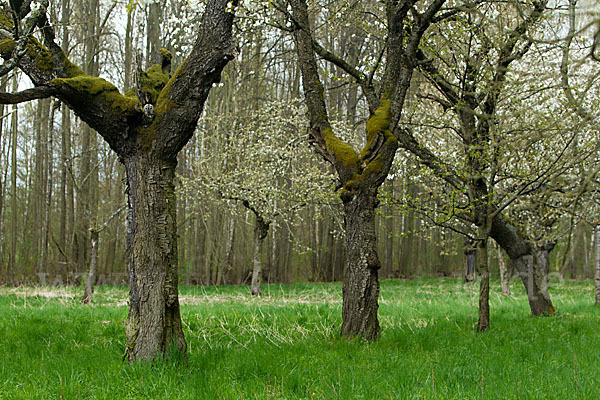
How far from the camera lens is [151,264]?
4441 mm

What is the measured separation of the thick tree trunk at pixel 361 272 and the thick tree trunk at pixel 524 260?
3367mm

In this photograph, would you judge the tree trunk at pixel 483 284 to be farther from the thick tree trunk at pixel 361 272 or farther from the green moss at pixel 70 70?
the green moss at pixel 70 70

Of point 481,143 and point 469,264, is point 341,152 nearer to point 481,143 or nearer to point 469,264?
point 481,143

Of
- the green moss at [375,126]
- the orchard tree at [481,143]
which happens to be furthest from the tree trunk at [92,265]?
the orchard tree at [481,143]

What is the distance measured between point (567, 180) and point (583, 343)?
4.64 meters

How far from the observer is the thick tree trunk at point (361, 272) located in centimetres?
561

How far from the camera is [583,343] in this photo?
5.67 m

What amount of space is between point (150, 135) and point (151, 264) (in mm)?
1230

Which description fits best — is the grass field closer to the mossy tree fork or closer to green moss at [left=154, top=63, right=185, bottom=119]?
the mossy tree fork

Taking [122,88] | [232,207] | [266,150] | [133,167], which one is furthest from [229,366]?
[122,88]

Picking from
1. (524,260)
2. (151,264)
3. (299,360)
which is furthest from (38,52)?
(524,260)

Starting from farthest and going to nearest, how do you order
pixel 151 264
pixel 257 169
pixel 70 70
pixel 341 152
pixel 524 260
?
pixel 257 169 < pixel 524 260 < pixel 341 152 < pixel 70 70 < pixel 151 264

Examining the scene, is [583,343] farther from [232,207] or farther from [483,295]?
[232,207]

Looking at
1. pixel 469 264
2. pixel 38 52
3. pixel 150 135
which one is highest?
pixel 38 52
